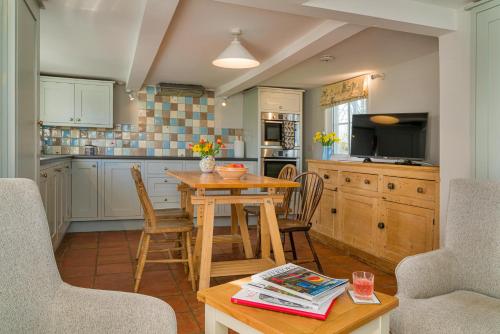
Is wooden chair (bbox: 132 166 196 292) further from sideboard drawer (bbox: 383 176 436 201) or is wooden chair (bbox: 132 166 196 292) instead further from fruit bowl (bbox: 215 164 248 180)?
sideboard drawer (bbox: 383 176 436 201)

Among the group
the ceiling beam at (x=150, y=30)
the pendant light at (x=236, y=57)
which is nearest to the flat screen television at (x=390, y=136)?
the pendant light at (x=236, y=57)

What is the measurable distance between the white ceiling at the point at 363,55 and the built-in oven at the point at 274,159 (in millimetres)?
1040

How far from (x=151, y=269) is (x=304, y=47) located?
2351mm

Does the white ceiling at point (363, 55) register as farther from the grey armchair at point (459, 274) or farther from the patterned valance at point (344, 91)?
the grey armchair at point (459, 274)

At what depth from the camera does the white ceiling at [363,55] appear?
3.39 meters

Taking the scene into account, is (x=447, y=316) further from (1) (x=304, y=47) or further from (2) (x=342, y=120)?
(2) (x=342, y=120)

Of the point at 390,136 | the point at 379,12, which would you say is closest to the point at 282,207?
the point at 390,136

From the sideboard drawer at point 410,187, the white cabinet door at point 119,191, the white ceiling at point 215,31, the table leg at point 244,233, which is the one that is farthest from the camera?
the white cabinet door at point 119,191

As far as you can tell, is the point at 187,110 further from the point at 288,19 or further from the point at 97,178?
the point at 288,19

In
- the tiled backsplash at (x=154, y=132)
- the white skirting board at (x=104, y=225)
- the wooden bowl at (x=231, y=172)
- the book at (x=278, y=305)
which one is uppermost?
the tiled backsplash at (x=154, y=132)

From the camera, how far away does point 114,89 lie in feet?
18.8

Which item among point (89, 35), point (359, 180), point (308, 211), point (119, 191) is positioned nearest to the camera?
point (308, 211)

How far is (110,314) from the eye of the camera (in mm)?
1228

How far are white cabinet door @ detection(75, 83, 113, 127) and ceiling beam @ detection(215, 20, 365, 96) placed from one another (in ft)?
6.23
